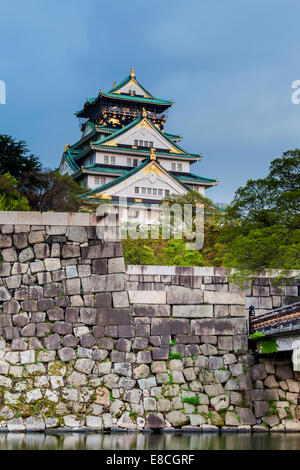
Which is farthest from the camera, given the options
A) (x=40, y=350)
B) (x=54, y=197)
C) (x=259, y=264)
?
(x=54, y=197)

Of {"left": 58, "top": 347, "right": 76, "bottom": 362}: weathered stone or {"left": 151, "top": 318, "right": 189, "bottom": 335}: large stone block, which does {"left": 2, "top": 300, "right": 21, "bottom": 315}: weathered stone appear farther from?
{"left": 151, "top": 318, "right": 189, "bottom": 335}: large stone block

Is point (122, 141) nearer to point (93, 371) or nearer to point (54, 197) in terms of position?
point (54, 197)

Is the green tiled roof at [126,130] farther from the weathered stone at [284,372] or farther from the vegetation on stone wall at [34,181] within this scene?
the weathered stone at [284,372]

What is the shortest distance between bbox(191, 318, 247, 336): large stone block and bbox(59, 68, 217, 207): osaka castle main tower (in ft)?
61.6

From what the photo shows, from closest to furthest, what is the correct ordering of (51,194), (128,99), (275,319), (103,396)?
(103,396) < (275,319) < (51,194) < (128,99)

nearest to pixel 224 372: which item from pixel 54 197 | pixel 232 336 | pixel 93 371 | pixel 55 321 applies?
pixel 232 336

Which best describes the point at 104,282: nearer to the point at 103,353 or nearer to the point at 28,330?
the point at 103,353

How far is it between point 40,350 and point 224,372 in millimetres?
3498

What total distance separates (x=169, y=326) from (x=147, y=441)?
244cm

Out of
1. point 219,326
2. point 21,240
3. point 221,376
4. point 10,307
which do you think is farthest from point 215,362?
point 21,240

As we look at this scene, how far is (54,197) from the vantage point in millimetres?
26562

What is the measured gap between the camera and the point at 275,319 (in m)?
13.3

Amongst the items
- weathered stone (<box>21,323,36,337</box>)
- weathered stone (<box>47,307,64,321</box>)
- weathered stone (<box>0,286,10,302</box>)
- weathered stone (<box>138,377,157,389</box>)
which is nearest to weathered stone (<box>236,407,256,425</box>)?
weathered stone (<box>138,377,157,389</box>)
